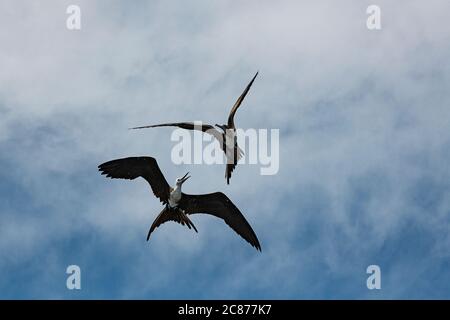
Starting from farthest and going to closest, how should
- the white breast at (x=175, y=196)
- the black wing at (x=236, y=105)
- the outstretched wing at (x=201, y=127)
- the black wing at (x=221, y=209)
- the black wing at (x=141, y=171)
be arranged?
the black wing at (x=221, y=209) < the white breast at (x=175, y=196) < the black wing at (x=141, y=171) < the outstretched wing at (x=201, y=127) < the black wing at (x=236, y=105)

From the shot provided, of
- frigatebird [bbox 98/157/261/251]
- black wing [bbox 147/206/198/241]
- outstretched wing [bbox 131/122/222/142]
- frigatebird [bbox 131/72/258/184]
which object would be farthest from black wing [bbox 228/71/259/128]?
black wing [bbox 147/206/198/241]

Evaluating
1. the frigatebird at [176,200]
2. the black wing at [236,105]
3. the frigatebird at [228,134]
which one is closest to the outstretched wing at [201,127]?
the frigatebird at [228,134]

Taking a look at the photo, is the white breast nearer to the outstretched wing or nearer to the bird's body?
the bird's body

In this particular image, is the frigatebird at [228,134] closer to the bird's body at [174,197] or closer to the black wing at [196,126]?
the black wing at [196,126]

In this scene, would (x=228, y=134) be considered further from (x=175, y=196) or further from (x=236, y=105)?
(x=175, y=196)

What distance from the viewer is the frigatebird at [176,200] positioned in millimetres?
19688

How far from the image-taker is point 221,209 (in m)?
20.4

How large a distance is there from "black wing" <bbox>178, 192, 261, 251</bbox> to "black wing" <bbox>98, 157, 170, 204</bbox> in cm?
49

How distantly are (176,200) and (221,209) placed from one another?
108cm

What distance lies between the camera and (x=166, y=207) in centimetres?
2000
